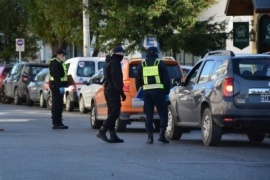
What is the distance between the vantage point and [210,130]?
16.7 metres

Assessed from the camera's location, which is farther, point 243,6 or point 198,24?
point 198,24

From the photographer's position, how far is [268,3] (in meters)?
28.0

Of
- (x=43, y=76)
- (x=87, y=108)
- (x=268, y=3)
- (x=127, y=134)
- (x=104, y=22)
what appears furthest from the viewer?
(x=104, y=22)

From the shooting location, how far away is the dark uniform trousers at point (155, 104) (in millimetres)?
17406

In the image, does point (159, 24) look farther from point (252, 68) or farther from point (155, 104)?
point (252, 68)

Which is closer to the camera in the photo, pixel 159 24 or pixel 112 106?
pixel 112 106

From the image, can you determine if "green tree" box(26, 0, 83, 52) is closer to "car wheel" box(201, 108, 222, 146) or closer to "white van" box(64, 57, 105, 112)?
"white van" box(64, 57, 105, 112)

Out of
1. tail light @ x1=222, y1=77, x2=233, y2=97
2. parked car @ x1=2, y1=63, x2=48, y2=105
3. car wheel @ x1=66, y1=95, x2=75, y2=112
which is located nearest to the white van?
car wheel @ x1=66, y1=95, x2=75, y2=112

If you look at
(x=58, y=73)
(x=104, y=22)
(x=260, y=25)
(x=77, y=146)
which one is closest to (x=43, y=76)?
(x=104, y=22)

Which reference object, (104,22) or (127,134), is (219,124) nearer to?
(127,134)

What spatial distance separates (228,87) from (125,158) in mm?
2712

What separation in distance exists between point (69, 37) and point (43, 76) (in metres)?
8.84

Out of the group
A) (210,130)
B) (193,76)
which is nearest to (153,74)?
(193,76)

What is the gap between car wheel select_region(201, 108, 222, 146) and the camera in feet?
54.6
